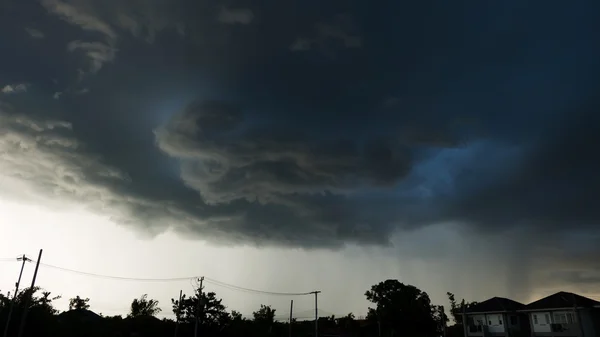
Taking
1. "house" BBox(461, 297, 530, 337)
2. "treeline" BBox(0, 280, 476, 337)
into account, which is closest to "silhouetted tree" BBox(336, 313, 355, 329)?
"treeline" BBox(0, 280, 476, 337)

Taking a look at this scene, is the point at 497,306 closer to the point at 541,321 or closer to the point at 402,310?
the point at 541,321

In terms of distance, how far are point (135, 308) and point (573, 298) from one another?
94.3 m

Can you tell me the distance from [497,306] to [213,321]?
4909cm

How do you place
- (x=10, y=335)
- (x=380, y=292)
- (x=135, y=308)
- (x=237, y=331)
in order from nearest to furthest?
(x=10, y=335) < (x=237, y=331) < (x=380, y=292) < (x=135, y=308)

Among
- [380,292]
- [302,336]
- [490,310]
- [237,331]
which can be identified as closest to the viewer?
[490,310]

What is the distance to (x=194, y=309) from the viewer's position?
76.4m

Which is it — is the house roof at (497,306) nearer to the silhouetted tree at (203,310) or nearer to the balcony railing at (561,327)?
the balcony railing at (561,327)

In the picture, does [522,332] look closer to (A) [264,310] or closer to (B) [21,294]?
(A) [264,310]

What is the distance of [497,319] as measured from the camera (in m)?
71.2

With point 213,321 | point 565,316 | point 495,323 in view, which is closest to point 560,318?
point 565,316

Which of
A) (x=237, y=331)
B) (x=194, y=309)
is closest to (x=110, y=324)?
(x=194, y=309)

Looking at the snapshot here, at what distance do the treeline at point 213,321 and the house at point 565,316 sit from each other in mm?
19517

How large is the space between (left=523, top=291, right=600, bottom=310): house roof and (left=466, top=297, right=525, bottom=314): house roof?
10.0ft

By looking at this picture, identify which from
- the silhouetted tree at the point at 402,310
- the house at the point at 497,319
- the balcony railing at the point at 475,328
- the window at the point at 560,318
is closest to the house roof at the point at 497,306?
the house at the point at 497,319
